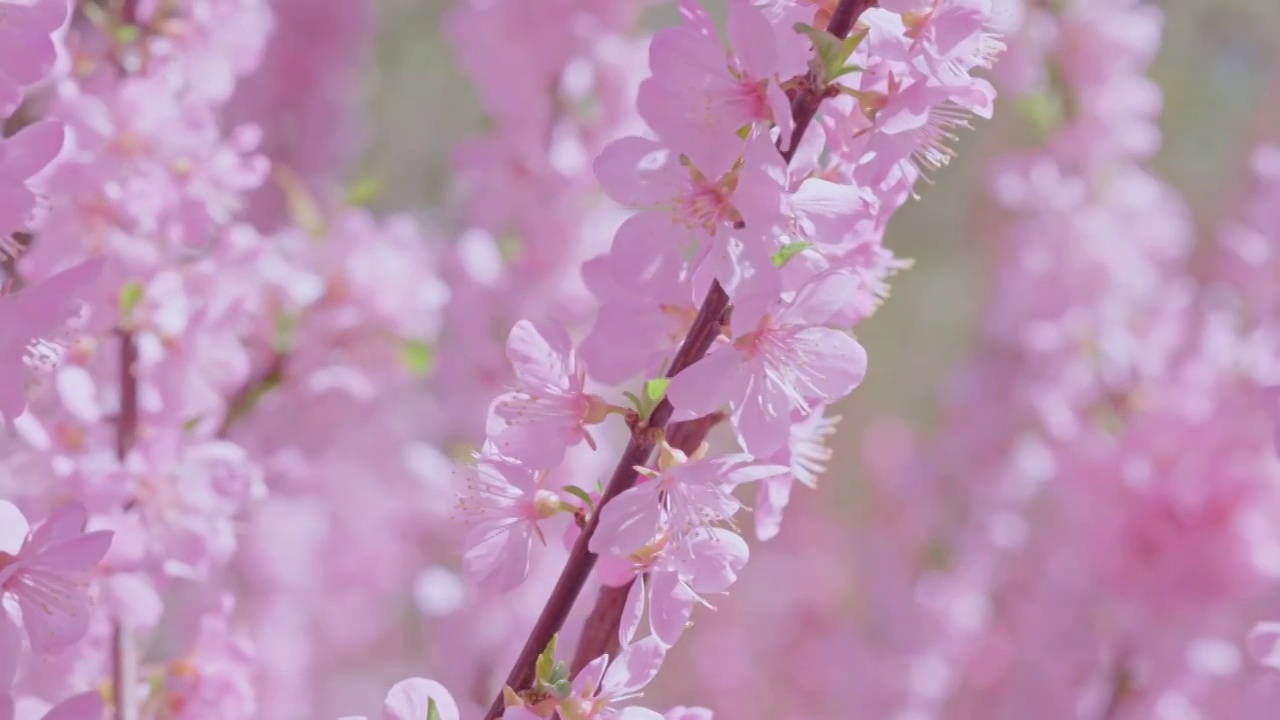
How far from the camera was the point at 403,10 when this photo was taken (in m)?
2.74

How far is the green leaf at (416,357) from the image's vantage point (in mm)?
1163

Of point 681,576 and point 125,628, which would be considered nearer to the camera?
point 681,576

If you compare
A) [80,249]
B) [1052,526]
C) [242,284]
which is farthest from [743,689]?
[80,249]

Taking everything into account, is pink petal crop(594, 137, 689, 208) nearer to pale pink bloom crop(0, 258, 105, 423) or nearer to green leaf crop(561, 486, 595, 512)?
green leaf crop(561, 486, 595, 512)

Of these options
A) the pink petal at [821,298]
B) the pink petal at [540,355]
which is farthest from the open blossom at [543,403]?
the pink petal at [821,298]

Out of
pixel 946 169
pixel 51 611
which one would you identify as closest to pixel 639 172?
pixel 51 611

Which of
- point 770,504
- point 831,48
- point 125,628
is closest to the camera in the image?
point 831,48

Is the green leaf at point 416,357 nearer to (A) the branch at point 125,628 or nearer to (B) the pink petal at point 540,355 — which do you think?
(A) the branch at point 125,628

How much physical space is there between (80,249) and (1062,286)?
1.06 meters

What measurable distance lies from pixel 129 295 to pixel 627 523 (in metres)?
0.46

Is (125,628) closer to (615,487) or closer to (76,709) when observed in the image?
(76,709)

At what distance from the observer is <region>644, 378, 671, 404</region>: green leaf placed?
1.90 ft

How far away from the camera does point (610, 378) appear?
63 cm

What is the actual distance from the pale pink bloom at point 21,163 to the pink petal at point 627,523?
0.97 feet
